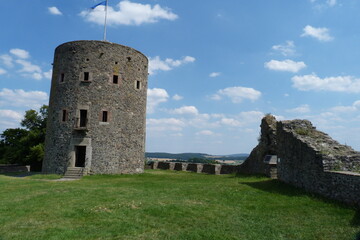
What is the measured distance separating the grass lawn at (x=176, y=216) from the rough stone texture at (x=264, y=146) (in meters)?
7.68

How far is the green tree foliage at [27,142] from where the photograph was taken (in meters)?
27.7

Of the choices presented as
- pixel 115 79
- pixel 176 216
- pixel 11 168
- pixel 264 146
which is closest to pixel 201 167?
pixel 264 146

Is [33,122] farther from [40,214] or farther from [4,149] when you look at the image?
[40,214]

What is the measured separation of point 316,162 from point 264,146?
8.84m

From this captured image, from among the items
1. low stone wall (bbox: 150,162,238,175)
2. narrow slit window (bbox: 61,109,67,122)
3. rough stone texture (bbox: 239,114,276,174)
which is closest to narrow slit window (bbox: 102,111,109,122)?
narrow slit window (bbox: 61,109,67,122)

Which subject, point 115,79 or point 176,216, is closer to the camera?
point 176,216

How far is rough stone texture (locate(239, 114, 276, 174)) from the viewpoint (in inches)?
732

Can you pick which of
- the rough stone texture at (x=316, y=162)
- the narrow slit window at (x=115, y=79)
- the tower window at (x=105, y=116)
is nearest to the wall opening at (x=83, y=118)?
the tower window at (x=105, y=116)

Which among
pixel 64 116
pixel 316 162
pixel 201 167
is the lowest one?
pixel 201 167

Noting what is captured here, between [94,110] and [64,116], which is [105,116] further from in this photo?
[64,116]

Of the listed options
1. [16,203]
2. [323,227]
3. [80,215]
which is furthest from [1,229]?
[323,227]

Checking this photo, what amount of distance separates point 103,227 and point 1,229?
2.54 meters

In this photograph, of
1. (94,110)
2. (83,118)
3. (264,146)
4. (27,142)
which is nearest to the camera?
(264,146)

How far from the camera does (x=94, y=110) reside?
20922mm
